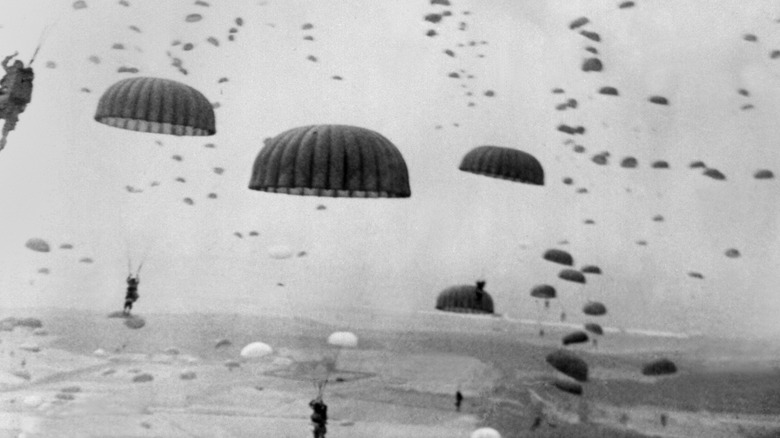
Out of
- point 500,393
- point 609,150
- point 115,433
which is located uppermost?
point 609,150

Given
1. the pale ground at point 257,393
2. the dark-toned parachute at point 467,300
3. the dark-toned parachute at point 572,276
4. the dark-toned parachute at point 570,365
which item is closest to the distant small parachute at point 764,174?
the dark-toned parachute at point 572,276

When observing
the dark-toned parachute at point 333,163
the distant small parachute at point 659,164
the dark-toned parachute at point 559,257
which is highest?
the distant small parachute at point 659,164

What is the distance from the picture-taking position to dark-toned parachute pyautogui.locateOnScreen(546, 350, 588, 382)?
57.8ft

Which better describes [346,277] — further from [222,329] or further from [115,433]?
[115,433]

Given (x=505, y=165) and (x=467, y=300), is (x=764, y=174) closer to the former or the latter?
(x=467, y=300)

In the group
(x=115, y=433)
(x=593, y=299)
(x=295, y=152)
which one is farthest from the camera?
(x=593, y=299)

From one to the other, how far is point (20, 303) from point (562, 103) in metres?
15.7

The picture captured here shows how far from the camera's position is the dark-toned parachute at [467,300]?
763 inches

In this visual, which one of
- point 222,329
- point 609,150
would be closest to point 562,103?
point 609,150

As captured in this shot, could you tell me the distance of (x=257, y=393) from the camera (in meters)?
23.4

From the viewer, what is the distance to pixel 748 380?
2389cm

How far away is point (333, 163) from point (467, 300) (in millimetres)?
9103

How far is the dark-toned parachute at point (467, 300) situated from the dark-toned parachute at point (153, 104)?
7411 mm

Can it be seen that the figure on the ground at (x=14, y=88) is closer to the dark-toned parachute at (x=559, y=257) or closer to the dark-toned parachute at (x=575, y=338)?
the dark-toned parachute at (x=559, y=257)
